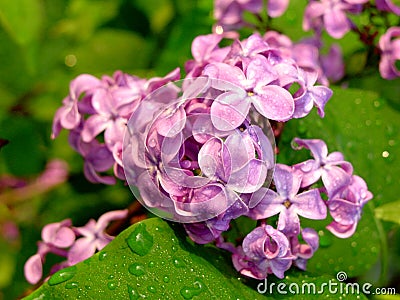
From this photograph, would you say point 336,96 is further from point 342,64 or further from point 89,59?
point 89,59

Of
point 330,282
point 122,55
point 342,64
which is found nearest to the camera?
point 330,282

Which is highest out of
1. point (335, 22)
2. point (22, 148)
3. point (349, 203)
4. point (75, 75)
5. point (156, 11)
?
point (335, 22)

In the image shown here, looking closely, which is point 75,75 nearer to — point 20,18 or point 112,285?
point 20,18

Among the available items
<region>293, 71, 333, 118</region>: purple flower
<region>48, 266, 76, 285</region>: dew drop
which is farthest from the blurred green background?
<region>48, 266, 76, 285</region>: dew drop

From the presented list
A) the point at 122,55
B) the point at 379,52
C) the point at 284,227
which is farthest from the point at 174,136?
the point at 122,55

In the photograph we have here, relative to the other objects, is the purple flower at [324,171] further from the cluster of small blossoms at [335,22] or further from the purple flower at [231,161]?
the cluster of small blossoms at [335,22]

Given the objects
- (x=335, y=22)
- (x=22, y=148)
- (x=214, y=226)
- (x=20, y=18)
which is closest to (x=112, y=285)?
(x=214, y=226)
